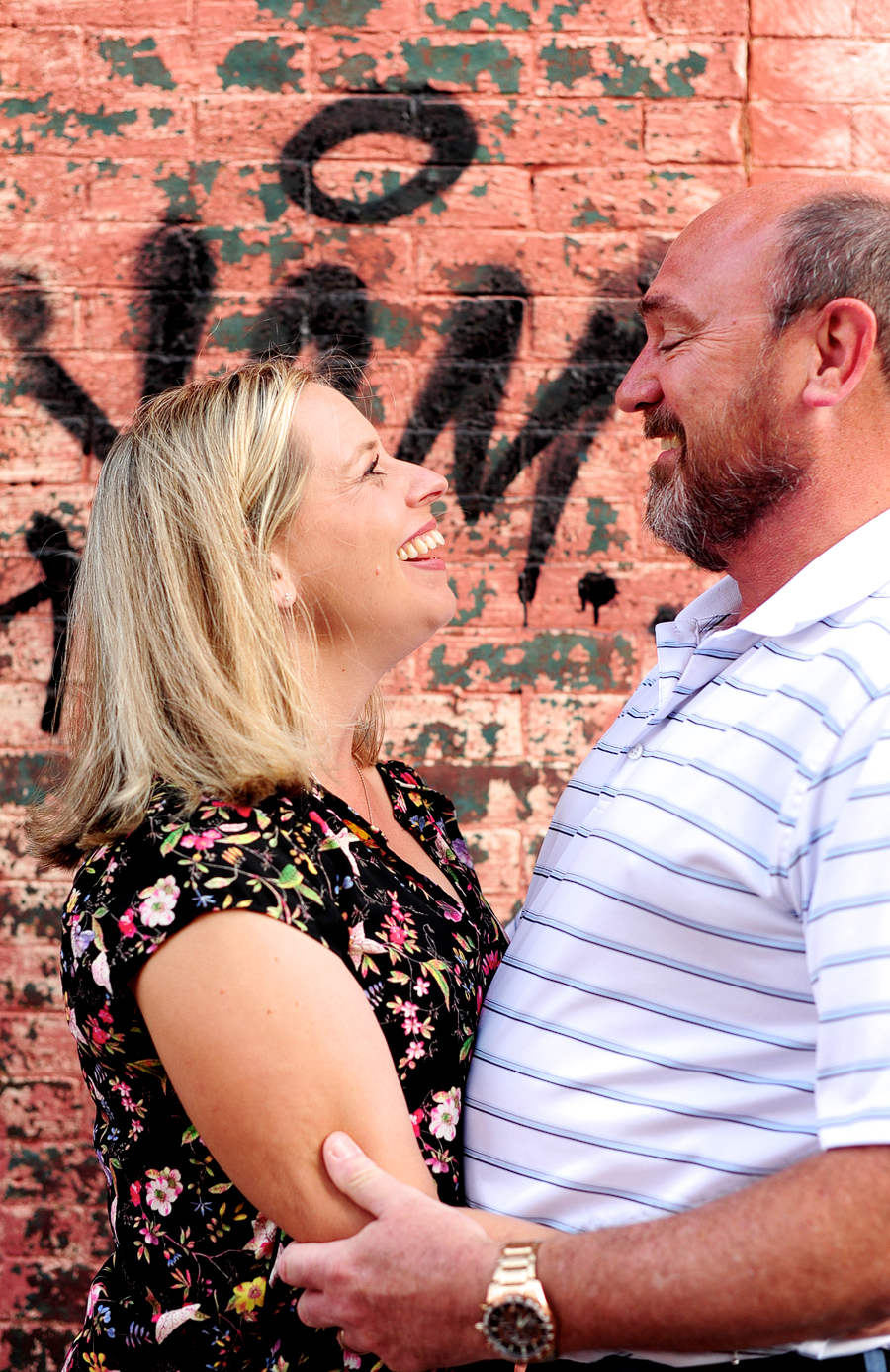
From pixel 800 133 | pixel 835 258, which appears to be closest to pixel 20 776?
pixel 835 258

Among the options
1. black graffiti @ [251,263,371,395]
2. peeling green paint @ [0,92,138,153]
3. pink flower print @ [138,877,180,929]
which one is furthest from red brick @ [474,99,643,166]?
pink flower print @ [138,877,180,929]

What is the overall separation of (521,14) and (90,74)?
0.86 m

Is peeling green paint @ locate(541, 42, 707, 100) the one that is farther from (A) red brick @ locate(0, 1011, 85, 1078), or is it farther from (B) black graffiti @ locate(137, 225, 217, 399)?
(A) red brick @ locate(0, 1011, 85, 1078)

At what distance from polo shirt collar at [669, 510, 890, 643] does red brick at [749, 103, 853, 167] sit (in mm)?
1212

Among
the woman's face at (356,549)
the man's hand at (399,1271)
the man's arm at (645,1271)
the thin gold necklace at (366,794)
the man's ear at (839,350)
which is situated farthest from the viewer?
the thin gold necklace at (366,794)

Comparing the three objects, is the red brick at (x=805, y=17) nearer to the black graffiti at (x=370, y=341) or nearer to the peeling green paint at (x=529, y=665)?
the black graffiti at (x=370, y=341)

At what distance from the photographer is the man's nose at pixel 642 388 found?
1.48m

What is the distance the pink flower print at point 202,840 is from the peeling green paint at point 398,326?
132 centimetres

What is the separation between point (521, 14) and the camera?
2.06m

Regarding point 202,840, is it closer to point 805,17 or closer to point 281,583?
point 281,583

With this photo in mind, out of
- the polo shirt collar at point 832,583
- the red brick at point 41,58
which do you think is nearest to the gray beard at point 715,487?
the polo shirt collar at point 832,583

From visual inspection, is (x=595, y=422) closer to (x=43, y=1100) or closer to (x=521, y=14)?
(x=521, y=14)

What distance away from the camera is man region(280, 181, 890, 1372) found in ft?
2.97

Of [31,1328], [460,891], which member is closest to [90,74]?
[460,891]
